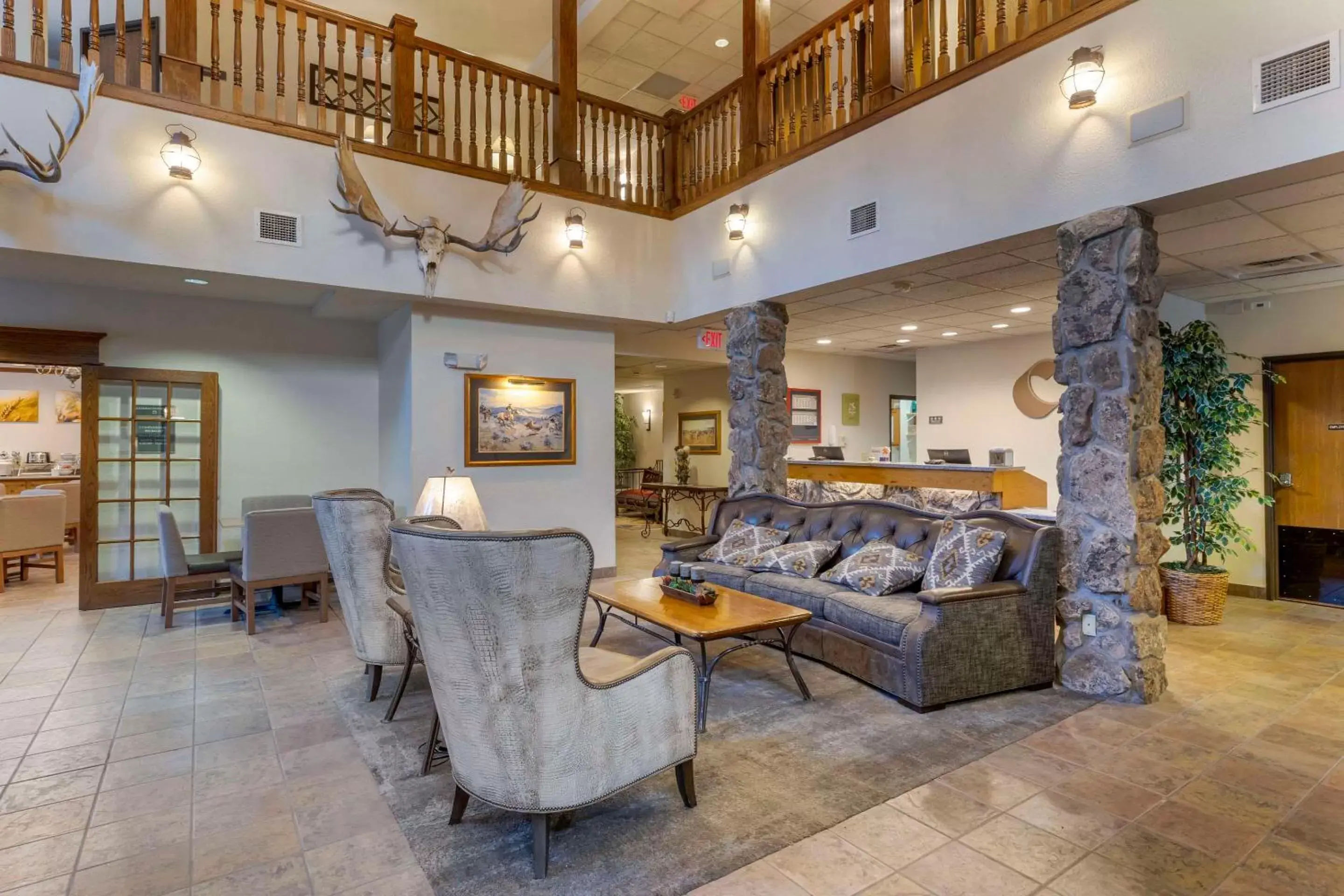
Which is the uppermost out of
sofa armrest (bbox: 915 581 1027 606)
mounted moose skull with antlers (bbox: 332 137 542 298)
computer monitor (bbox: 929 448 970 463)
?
mounted moose skull with antlers (bbox: 332 137 542 298)

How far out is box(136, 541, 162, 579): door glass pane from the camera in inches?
218

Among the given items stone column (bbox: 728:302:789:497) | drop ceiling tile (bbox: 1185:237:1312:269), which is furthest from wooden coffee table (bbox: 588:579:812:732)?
drop ceiling tile (bbox: 1185:237:1312:269)

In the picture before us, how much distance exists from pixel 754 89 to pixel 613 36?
238cm

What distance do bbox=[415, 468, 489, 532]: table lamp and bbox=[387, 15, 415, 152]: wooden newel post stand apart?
2.72 metres

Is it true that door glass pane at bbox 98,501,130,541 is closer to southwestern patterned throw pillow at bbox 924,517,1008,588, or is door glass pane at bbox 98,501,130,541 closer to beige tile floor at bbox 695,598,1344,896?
beige tile floor at bbox 695,598,1344,896

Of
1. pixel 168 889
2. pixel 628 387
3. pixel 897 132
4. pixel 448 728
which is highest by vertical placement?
pixel 897 132

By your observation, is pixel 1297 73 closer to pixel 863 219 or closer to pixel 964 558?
pixel 863 219

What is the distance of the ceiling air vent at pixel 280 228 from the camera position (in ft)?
15.0

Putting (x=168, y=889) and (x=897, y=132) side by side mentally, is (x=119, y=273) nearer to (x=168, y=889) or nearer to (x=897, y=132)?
(x=168, y=889)

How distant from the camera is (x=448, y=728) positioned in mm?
2049

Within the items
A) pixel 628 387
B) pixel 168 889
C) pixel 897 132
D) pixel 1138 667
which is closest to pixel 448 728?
pixel 168 889

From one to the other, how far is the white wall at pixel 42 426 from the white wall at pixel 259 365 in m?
6.35

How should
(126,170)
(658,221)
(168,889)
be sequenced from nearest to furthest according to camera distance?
1. (168,889)
2. (126,170)
3. (658,221)

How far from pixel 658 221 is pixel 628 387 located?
6515 millimetres
